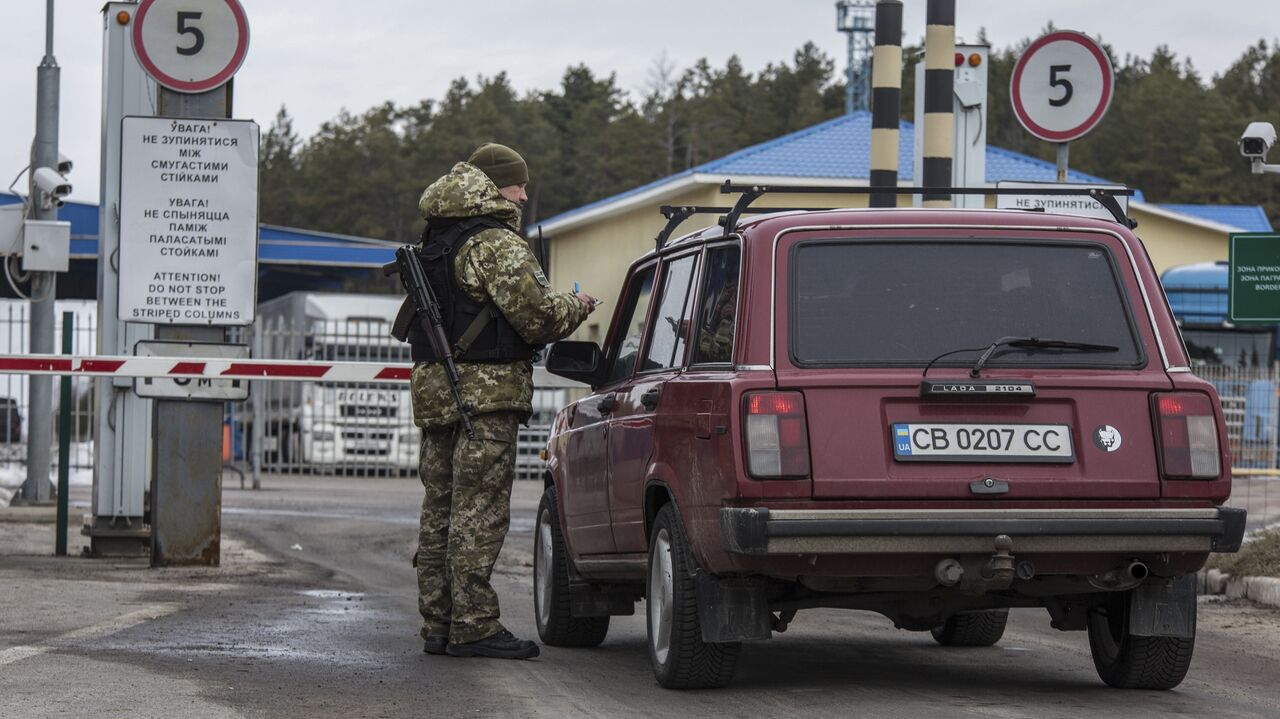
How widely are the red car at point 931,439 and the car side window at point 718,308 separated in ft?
0.04

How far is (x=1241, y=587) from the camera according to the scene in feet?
37.9

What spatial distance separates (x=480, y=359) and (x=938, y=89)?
24.5ft

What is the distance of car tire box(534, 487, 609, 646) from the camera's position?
8.75 meters

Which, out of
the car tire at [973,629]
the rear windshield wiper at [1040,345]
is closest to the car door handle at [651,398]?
the rear windshield wiper at [1040,345]

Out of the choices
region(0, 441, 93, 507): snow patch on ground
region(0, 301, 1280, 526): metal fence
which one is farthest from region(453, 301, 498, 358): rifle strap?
region(0, 301, 1280, 526): metal fence

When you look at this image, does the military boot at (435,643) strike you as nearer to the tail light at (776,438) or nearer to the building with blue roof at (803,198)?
the tail light at (776,438)

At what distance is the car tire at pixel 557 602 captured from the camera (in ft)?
28.7

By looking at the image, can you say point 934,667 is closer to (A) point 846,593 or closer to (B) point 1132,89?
(A) point 846,593

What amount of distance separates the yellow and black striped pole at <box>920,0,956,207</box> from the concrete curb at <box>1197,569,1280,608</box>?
156 inches

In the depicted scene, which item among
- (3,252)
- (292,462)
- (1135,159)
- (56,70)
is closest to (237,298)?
(3,252)

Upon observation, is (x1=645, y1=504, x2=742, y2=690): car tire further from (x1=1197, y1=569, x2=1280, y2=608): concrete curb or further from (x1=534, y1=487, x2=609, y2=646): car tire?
(x1=1197, y1=569, x2=1280, y2=608): concrete curb

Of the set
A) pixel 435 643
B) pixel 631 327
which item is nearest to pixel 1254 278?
pixel 631 327

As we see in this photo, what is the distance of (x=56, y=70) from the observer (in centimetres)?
2212

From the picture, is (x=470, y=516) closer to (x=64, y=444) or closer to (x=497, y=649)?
(x=497, y=649)
